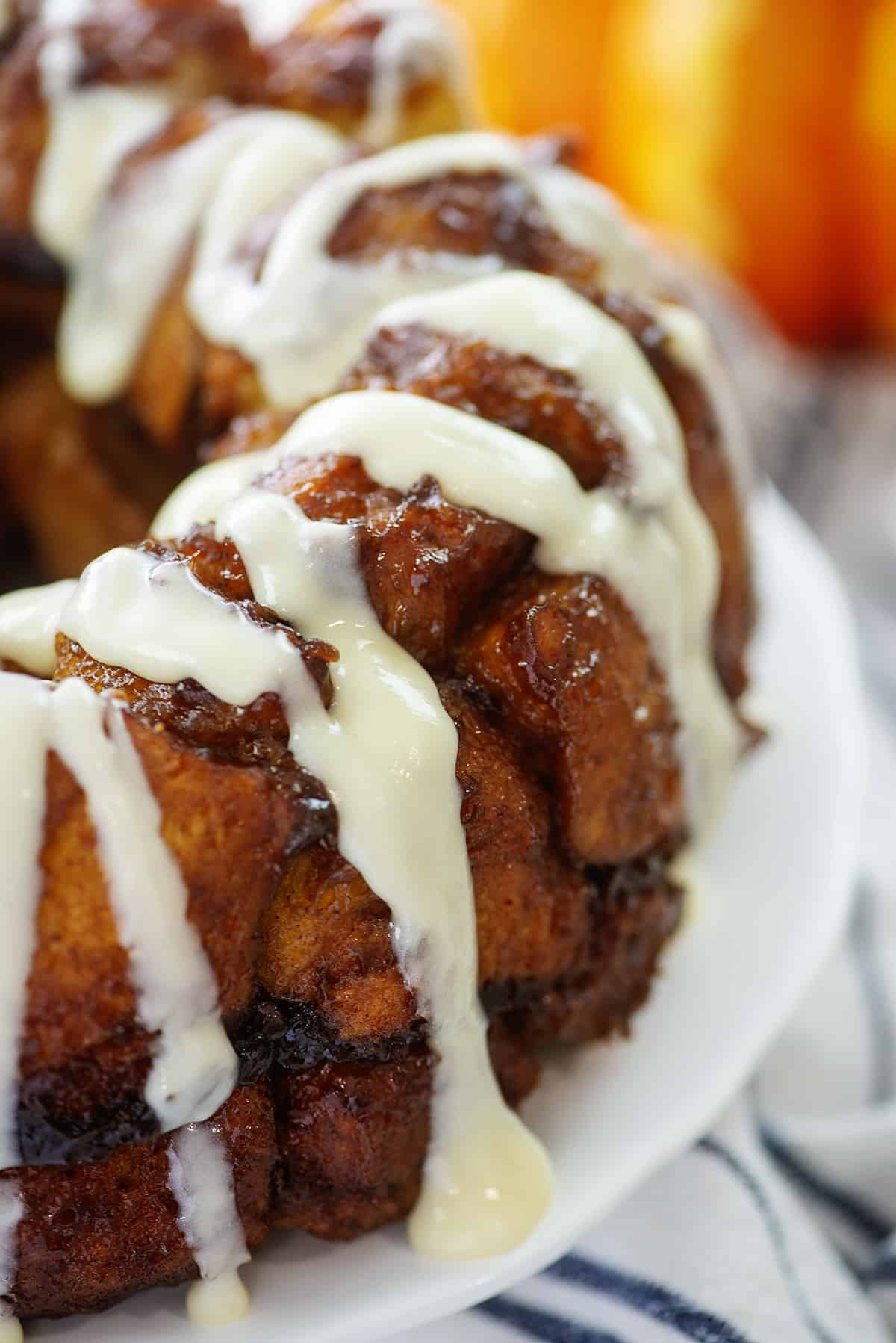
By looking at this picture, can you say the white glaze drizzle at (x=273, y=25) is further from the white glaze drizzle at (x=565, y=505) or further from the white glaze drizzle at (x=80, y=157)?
the white glaze drizzle at (x=565, y=505)

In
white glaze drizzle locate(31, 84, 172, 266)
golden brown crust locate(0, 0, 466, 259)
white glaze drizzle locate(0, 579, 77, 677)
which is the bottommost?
white glaze drizzle locate(0, 579, 77, 677)

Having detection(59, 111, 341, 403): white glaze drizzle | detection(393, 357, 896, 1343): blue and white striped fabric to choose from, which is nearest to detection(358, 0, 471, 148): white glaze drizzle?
detection(59, 111, 341, 403): white glaze drizzle

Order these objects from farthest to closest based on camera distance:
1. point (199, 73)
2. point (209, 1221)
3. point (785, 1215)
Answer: point (199, 73)
point (785, 1215)
point (209, 1221)

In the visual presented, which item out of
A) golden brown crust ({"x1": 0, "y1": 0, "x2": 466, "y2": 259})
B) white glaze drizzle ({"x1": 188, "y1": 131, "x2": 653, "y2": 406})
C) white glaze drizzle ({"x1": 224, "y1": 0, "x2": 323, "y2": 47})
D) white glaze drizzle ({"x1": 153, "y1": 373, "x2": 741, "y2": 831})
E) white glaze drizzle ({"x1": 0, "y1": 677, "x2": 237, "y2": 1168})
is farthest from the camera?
white glaze drizzle ({"x1": 224, "y1": 0, "x2": 323, "y2": 47})

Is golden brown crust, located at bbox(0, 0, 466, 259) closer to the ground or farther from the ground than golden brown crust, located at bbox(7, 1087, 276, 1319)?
farther from the ground

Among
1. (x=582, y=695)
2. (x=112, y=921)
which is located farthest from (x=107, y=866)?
(x=582, y=695)

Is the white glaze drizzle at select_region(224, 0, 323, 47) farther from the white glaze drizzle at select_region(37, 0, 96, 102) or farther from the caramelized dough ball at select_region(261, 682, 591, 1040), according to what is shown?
the caramelized dough ball at select_region(261, 682, 591, 1040)

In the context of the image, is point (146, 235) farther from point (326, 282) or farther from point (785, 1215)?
point (785, 1215)

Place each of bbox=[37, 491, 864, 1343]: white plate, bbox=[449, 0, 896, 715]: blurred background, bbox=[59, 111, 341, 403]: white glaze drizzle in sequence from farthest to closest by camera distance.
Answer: bbox=[449, 0, 896, 715]: blurred background
bbox=[59, 111, 341, 403]: white glaze drizzle
bbox=[37, 491, 864, 1343]: white plate
